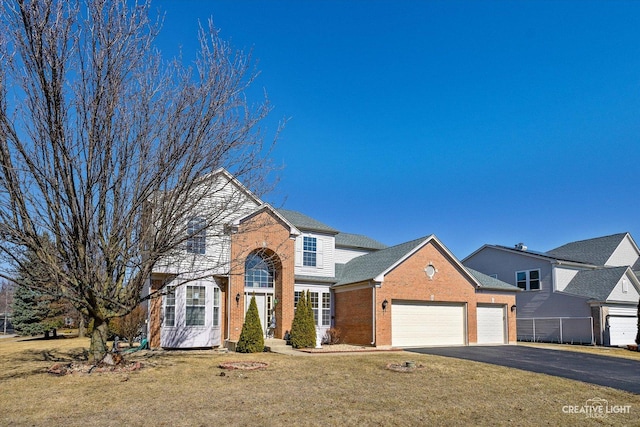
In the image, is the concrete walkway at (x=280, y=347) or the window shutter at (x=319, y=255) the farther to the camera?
the window shutter at (x=319, y=255)

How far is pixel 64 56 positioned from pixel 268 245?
518 inches

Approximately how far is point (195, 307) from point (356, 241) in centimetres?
1230

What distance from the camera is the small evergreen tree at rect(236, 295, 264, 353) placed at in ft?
63.1

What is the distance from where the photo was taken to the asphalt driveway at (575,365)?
13570mm

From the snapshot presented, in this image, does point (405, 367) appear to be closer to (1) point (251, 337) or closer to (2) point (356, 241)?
(1) point (251, 337)

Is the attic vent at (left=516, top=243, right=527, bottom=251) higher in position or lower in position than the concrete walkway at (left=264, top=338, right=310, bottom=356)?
higher

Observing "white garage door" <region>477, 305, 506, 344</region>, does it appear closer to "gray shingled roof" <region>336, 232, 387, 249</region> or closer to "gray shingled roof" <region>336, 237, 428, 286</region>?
"gray shingled roof" <region>336, 237, 428, 286</region>

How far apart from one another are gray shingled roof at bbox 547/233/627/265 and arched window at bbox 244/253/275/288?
68.3 ft

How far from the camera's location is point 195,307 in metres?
21.4

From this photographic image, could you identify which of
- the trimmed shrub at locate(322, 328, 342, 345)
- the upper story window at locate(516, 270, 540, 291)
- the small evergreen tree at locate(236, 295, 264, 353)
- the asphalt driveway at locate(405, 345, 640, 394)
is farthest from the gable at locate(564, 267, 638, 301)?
the small evergreen tree at locate(236, 295, 264, 353)

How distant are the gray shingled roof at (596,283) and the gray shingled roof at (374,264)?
11.9m

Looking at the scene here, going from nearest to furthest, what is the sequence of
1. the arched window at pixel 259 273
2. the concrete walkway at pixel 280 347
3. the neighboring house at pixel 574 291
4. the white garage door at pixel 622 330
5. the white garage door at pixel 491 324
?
the concrete walkway at pixel 280 347 < the arched window at pixel 259 273 < the white garage door at pixel 491 324 < the white garage door at pixel 622 330 < the neighboring house at pixel 574 291

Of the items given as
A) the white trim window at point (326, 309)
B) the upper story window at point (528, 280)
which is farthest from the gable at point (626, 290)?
the white trim window at point (326, 309)

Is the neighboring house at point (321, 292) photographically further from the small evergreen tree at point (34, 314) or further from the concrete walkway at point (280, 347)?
the small evergreen tree at point (34, 314)
